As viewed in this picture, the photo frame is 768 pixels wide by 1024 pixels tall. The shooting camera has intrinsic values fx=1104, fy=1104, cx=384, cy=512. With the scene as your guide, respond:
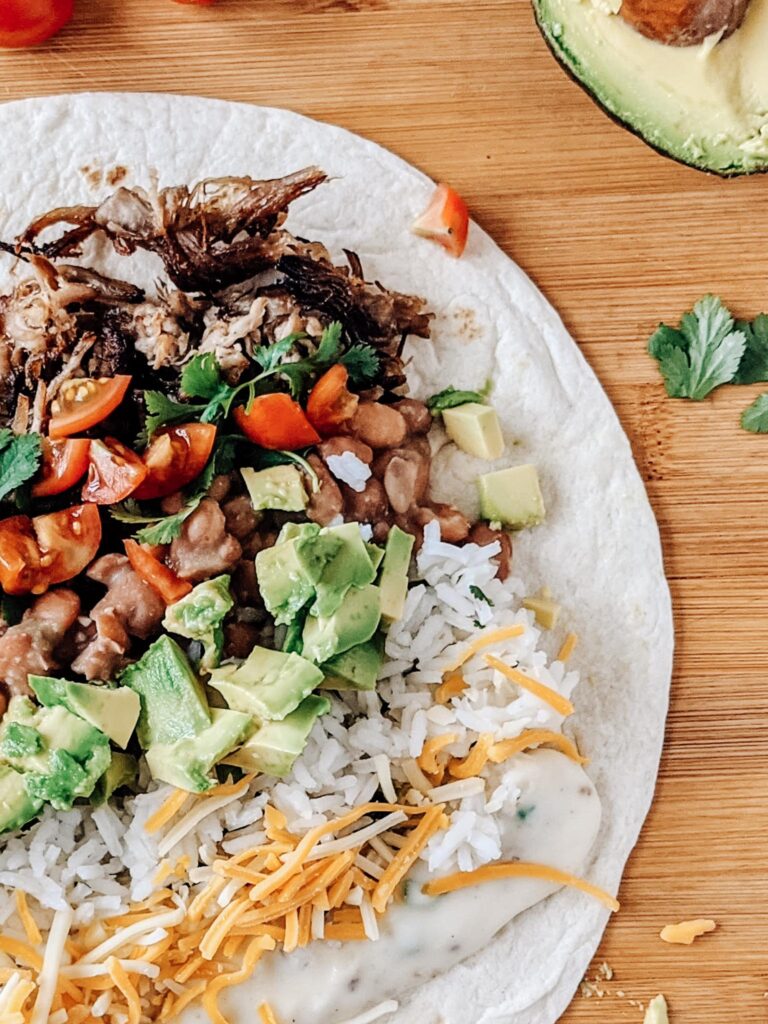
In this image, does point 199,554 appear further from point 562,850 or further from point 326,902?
point 562,850

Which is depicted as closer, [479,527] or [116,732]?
[116,732]

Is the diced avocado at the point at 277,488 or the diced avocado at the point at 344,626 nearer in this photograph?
the diced avocado at the point at 344,626

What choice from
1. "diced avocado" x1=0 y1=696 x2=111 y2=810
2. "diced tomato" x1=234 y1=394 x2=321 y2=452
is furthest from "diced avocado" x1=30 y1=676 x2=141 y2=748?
"diced tomato" x1=234 y1=394 x2=321 y2=452

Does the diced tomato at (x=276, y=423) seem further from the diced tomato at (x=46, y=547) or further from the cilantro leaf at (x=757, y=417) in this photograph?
the cilantro leaf at (x=757, y=417)

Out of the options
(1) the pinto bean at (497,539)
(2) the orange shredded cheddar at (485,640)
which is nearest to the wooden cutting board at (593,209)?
(1) the pinto bean at (497,539)

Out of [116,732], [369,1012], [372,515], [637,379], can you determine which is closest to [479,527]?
[372,515]

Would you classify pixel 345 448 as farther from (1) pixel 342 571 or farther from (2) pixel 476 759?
(2) pixel 476 759

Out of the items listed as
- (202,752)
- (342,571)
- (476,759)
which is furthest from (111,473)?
(476,759)
